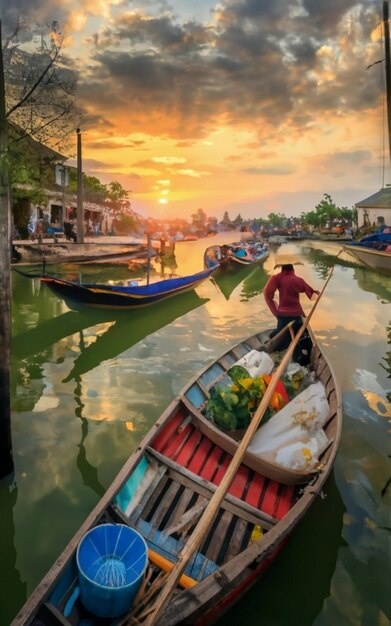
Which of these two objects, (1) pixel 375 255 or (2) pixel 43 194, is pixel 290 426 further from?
(2) pixel 43 194

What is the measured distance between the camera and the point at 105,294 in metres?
13.6

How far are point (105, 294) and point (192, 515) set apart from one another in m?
10.4

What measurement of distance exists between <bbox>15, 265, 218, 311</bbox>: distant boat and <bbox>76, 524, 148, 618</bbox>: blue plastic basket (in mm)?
10270

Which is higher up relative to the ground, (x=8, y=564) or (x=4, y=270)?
(x=4, y=270)

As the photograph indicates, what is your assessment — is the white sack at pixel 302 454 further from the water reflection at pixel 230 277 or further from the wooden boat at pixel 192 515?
the water reflection at pixel 230 277

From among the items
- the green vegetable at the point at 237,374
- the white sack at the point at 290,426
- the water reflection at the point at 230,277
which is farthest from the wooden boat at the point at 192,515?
the water reflection at the point at 230,277

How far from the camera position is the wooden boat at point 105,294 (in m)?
13.0

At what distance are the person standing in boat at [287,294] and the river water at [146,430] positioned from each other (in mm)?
1799

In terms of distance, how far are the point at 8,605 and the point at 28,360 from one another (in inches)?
287

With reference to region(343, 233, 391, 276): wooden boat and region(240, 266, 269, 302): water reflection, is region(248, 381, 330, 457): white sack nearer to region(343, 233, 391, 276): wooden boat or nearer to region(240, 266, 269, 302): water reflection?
region(240, 266, 269, 302): water reflection

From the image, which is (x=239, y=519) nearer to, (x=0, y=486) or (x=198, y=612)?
(x=198, y=612)

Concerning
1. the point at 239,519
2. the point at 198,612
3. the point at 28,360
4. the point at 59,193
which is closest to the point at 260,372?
the point at 239,519

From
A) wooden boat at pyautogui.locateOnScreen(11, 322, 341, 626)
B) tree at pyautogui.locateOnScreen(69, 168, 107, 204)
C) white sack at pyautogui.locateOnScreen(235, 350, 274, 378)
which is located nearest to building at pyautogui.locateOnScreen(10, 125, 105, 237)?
tree at pyautogui.locateOnScreen(69, 168, 107, 204)

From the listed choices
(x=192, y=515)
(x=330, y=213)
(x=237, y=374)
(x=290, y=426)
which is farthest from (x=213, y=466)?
(x=330, y=213)
